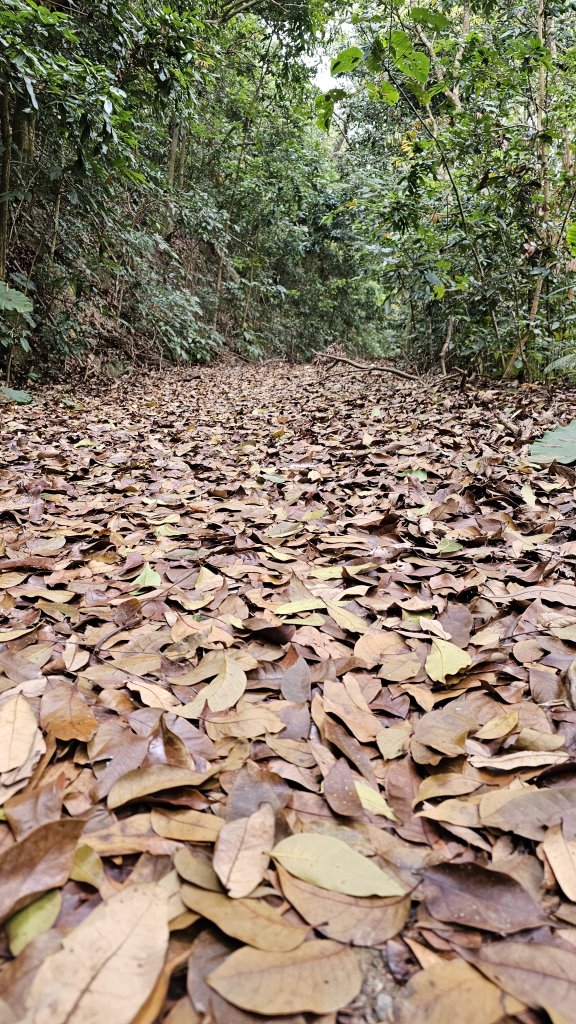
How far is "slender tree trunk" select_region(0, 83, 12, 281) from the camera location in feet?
16.0

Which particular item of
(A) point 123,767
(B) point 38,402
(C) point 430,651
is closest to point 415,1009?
(A) point 123,767

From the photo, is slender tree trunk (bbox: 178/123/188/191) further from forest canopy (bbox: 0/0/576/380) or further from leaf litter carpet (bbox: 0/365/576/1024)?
leaf litter carpet (bbox: 0/365/576/1024)

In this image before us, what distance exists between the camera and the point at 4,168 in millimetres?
5078

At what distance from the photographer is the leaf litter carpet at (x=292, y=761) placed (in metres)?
0.62

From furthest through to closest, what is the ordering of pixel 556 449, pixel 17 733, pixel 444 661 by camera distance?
1. pixel 556 449
2. pixel 444 661
3. pixel 17 733

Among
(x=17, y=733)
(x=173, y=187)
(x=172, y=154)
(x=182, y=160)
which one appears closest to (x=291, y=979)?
(x=17, y=733)

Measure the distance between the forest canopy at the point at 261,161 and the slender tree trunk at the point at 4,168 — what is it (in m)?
0.03

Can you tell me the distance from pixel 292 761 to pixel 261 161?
11130 mm

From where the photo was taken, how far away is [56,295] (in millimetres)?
6250

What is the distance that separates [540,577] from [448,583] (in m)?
0.25

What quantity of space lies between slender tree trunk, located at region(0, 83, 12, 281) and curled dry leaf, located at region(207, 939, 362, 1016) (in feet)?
19.6

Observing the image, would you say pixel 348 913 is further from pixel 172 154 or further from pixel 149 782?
pixel 172 154

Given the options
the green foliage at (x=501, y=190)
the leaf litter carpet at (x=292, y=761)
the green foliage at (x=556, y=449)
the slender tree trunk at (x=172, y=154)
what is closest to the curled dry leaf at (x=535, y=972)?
the leaf litter carpet at (x=292, y=761)

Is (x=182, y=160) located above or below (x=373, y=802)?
above
